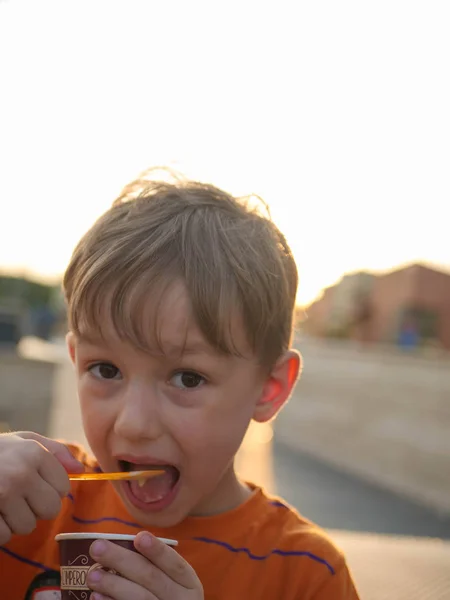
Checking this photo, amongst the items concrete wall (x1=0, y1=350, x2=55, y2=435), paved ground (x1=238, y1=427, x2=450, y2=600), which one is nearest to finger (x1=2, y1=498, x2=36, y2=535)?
paved ground (x1=238, y1=427, x2=450, y2=600)

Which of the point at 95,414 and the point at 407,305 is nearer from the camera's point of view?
the point at 95,414

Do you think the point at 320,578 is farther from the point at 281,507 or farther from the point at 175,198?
the point at 175,198

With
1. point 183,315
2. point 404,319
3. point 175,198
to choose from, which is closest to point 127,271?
point 183,315

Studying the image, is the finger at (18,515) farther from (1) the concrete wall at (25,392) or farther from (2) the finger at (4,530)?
(1) the concrete wall at (25,392)

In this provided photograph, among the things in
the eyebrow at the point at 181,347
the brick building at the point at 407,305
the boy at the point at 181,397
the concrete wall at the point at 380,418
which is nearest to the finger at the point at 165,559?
the boy at the point at 181,397

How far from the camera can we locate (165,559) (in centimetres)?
91

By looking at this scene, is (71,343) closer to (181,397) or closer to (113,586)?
(181,397)

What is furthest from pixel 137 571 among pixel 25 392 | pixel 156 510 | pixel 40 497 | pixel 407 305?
pixel 407 305

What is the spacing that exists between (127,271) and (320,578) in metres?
0.66

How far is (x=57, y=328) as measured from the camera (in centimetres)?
3284

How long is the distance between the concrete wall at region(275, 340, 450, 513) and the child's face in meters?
5.29

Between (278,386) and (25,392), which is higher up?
(278,386)

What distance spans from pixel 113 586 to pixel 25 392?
16.5 ft

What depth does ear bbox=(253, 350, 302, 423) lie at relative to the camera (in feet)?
4.61
